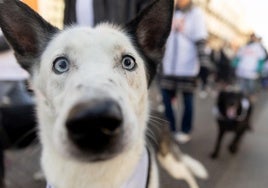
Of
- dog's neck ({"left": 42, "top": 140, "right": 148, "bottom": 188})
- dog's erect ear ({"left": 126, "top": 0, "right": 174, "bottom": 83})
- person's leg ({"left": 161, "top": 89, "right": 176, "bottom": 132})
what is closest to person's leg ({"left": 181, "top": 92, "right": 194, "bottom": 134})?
person's leg ({"left": 161, "top": 89, "right": 176, "bottom": 132})

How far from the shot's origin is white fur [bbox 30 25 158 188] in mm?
1427

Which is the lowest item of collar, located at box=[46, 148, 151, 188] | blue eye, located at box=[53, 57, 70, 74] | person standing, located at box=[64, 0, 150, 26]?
collar, located at box=[46, 148, 151, 188]

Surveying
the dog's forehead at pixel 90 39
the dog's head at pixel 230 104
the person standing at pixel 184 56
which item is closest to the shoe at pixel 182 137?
the person standing at pixel 184 56

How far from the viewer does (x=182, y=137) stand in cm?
557

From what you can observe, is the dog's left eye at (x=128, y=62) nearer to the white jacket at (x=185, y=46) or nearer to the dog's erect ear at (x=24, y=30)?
the dog's erect ear at (x=24, y=30)

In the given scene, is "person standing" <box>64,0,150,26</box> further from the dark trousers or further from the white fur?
the dark trousers

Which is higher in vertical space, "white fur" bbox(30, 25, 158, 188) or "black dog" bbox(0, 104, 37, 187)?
"white fur" bbox(30, 25, 158, 188)

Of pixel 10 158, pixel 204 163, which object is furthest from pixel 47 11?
pixel 204 163

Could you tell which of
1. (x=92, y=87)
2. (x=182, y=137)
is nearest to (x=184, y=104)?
(x=182, y=137)

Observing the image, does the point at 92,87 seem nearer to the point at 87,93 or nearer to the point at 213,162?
the point at 87,93

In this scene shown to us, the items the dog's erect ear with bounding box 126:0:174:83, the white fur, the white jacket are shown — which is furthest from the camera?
the white jacket

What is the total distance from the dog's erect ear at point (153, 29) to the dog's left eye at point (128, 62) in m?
0.23

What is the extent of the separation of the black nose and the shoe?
421 centimetres

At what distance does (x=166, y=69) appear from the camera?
5277 millimetres
